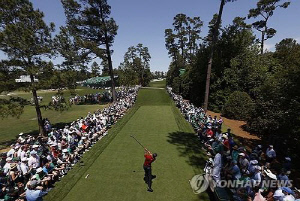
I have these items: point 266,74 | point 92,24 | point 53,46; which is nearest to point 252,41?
point 266,74

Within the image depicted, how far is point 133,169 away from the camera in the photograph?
10.3 meters

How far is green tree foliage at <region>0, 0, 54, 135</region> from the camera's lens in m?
13.5

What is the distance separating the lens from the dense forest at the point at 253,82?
1291cm

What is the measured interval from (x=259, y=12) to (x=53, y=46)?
34.3 m

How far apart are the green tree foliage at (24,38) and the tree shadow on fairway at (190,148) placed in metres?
9.90

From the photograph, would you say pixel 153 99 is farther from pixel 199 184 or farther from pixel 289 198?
pixel 289 198

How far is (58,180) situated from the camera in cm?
938

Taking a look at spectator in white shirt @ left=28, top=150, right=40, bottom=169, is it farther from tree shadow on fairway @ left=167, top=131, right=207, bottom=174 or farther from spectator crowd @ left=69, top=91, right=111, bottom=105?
spectator crowd @ left=69, top=91, right=111, bottom=105

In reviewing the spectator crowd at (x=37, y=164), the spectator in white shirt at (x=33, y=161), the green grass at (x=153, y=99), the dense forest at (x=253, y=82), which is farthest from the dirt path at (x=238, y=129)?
the spectator in white shirt at (x=33, y=161)

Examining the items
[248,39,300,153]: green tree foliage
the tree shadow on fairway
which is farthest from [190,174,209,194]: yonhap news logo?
[248,39,300,153]: green tree foliage

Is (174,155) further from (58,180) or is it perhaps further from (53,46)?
(53,46)

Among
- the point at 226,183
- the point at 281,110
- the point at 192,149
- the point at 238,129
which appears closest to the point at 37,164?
the point at 226,183

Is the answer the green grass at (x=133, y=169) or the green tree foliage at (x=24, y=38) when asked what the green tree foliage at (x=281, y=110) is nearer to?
the green grass at (x=133, y=169)

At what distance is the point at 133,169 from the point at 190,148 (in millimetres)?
4231
